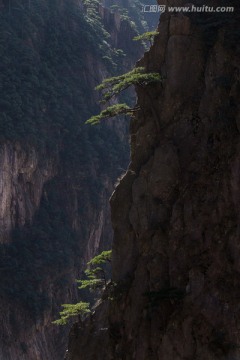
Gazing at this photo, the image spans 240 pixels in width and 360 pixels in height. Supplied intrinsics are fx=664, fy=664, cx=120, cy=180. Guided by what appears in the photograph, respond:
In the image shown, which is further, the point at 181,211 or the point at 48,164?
the point at 48,164

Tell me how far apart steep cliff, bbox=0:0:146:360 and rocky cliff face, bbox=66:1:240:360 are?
1996 cm

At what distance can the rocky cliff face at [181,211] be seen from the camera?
531 inches

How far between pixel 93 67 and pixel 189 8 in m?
38.2

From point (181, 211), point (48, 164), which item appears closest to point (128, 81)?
point (181, 211)

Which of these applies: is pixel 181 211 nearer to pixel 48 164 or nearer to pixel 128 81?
pixel 128 81

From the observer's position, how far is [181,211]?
14930mm

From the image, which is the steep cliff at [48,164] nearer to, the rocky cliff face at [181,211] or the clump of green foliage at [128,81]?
the rocky cliff face at [181,211]

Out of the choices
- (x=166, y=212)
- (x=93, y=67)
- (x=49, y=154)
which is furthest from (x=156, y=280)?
(x=93, y=67)

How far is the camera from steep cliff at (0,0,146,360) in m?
37.7

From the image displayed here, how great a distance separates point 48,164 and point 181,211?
3070 cm

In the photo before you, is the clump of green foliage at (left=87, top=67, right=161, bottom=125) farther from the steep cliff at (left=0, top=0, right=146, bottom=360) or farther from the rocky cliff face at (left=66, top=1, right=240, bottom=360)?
the steep cliff at (left=0, top=0, right=146, bottom=360)

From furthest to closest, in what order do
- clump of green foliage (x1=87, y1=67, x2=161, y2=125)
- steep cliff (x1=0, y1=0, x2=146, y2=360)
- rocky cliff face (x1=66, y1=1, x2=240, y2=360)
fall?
steep cliff (x1=0, y1=0, x2=146, y2=360) → clump of green foliage (x1=87, y1=67, x2=161, y2=125) → rocky cliff face (x1=66, y1=1, x2=240, y2=360)

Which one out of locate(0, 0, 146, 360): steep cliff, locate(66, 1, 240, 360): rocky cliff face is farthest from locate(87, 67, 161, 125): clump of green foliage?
locate(0, 0, 146, 360): steep cliff

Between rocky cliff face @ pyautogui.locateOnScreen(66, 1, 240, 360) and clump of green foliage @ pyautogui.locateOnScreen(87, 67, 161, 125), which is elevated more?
clump of green foliage @ pyautogui.locateOnScreen(87, 67, 161, 125)
